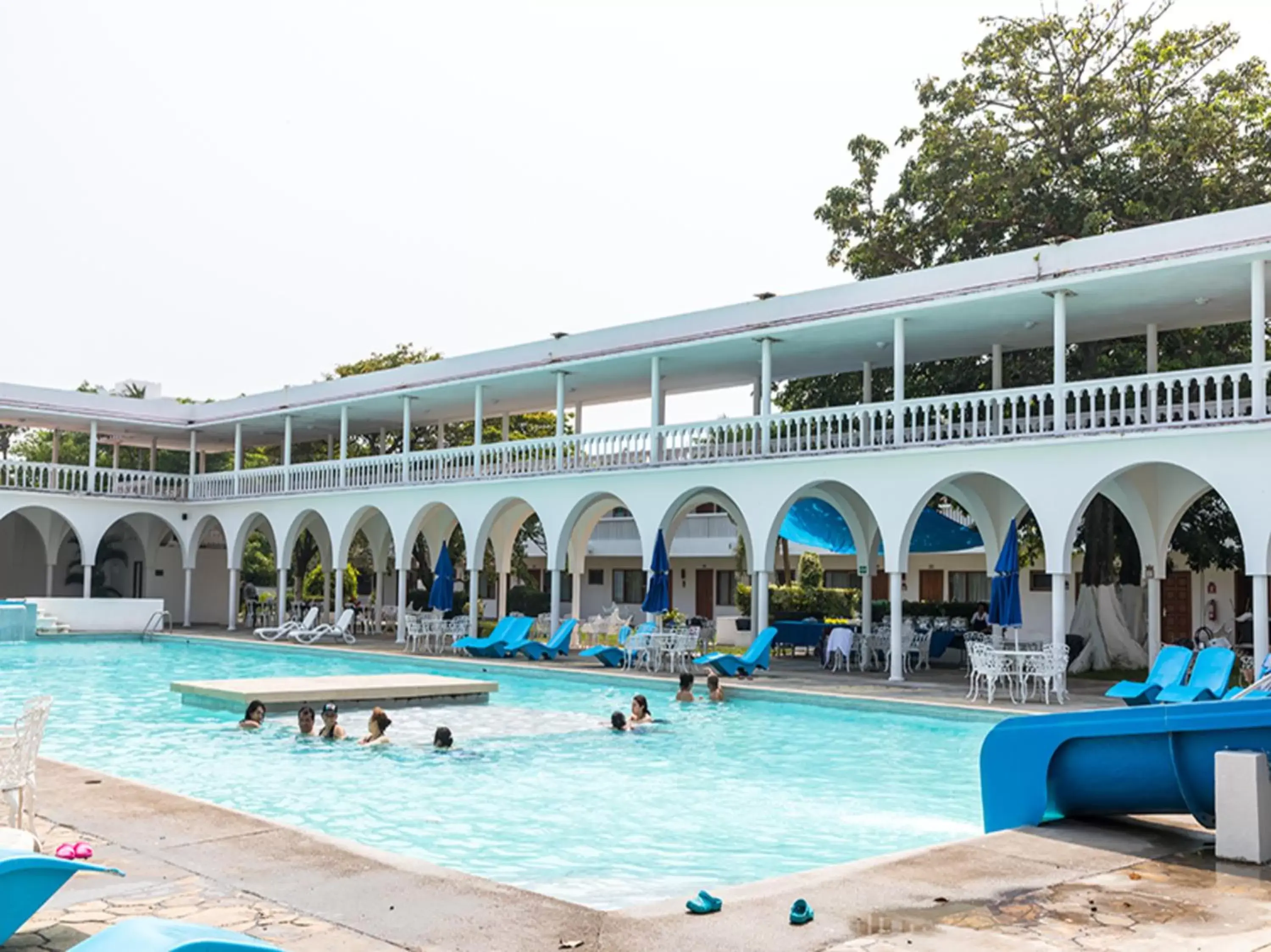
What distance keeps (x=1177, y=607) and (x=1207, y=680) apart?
1448cm

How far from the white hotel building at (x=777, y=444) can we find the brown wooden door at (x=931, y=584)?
102mm

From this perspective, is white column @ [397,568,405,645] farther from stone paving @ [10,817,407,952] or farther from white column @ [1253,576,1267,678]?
stone paving @ [10,817,407,952]

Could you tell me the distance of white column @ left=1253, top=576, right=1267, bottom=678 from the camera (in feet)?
45.5

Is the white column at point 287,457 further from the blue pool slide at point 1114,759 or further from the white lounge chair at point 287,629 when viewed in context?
the blue pool slide at point 1114,759

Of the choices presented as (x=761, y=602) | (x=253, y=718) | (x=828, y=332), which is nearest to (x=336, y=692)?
(x=253, y=718)

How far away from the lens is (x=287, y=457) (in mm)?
29703

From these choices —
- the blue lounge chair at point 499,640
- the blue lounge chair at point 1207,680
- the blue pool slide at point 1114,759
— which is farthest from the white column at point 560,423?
the blue pool slide at point 1114,759

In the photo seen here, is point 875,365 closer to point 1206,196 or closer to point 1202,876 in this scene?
point 1206,196

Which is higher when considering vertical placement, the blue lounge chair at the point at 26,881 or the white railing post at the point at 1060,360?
the white railing post at the point at 1060,360

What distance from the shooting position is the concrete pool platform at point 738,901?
15.3 feet

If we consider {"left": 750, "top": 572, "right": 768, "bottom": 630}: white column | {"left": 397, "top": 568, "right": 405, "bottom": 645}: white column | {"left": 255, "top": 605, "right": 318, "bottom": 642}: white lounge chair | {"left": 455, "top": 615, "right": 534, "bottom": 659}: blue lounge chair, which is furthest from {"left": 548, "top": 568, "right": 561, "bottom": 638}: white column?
{"left": 255, "top": 605, "right": 318, "bottom": 642}: white lounge chair

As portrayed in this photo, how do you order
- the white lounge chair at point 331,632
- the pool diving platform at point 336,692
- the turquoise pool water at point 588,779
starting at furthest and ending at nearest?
the white lounge chair at point 331,632, the pool diving platform at point 336,692, the turquoise pool water at point 588,779

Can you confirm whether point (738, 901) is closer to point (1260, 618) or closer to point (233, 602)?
point (1260, 618)

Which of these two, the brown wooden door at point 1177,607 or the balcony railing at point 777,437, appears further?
the brown wooden door at point 1177,607
